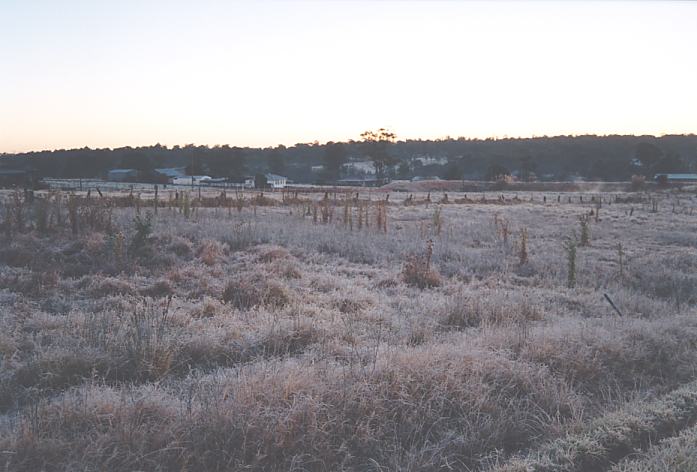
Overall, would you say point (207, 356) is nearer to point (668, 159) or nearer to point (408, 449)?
point (408, 449)

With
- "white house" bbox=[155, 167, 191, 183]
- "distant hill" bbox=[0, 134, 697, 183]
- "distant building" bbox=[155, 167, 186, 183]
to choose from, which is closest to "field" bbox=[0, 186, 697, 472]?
"distant hill" bbox=[0, 134, 697, 183]

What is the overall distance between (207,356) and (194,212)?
14.7 meters

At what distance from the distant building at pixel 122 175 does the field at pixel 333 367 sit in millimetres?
75661

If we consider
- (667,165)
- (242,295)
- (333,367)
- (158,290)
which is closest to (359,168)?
(667,165)

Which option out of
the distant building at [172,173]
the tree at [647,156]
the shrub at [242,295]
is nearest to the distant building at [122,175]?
the distant building at [172,173]

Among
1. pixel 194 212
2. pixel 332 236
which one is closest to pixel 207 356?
pixel 332 236

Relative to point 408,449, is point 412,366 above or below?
above

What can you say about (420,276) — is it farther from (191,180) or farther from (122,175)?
(122,175)

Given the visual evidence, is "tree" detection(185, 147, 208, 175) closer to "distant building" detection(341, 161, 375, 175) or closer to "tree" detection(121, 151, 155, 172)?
"tree" detection(121, 151, 155, 172)

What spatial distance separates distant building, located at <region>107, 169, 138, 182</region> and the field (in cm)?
7566

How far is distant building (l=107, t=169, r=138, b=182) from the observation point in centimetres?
8256

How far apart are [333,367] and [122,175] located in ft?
288

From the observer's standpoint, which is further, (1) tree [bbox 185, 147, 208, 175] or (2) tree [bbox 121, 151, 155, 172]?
(1) tree [bbox 185, 147, 208, 175]

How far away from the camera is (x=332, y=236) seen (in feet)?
50.8
